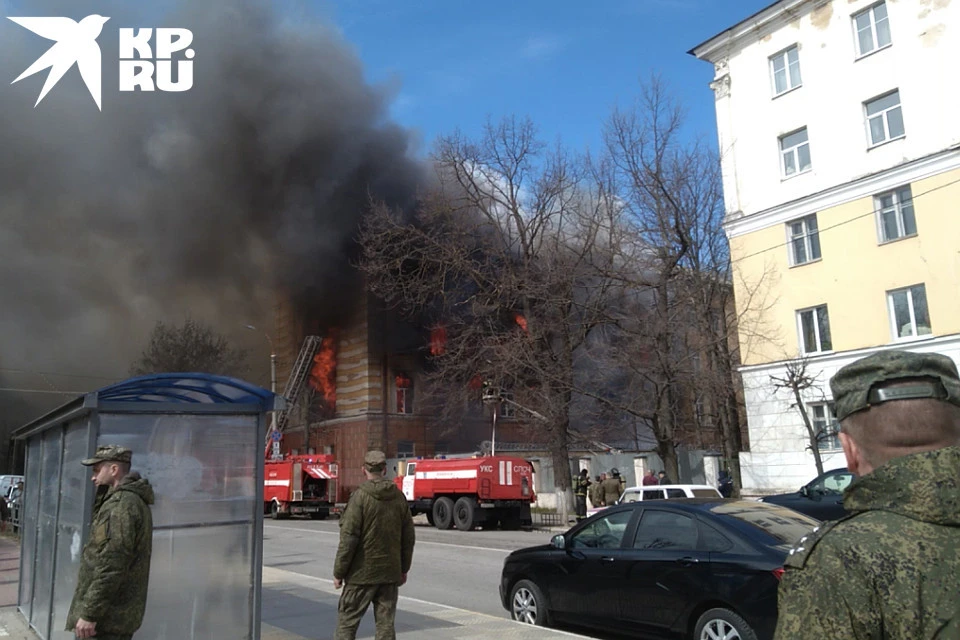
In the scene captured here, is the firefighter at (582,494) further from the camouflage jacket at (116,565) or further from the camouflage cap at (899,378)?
the camouflage cap at (899,378)

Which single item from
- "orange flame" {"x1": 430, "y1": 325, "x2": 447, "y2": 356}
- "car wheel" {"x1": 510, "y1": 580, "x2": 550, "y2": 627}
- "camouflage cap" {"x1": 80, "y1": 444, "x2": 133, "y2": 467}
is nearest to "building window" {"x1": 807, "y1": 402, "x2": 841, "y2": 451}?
"orange flame" {"x1": 430, "y1": 325, "x2": 447, "y2": 356}

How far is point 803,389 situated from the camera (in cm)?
1953

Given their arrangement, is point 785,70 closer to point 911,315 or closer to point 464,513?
point 911,315

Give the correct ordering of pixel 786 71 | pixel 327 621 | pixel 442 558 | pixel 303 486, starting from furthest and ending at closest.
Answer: pixel 303 486 < pixel 786 71 < pixel 442 558 < pixel 327 621

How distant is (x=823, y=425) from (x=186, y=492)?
17.8 metres

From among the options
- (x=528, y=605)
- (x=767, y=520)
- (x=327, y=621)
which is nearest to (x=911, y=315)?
(x=767, y=520)

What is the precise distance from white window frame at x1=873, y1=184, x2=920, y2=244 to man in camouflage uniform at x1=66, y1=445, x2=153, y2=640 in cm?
1919

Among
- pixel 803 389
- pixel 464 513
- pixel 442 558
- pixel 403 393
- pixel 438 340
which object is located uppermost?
pixel 438 340

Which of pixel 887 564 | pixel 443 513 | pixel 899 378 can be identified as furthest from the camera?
pixel 443 513

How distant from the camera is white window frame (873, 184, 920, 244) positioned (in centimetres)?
1856

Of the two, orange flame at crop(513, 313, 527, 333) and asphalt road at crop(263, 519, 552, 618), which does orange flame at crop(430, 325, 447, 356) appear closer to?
orange flame at crop(513, 313, 527, 333)

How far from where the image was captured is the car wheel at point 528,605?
666cm

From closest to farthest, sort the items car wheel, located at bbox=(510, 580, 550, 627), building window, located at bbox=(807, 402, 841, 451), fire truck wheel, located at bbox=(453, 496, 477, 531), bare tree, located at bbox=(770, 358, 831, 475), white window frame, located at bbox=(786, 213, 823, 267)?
1. car wheel, located at bbox=(510, 580, 550, 627)
2. bare tree, located at bbox=(770, 358, 831, 475)
3. building window, located at bbox=(807, 402, 841, 451)
4. fire truck wheel, located at bbox=(453, 496, 477, 531)
5. white window frame, located at bbox=(786, 213, 823, 267)

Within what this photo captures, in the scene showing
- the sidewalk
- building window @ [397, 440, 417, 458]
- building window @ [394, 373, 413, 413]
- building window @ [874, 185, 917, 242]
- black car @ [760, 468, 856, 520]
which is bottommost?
the sidewalk
